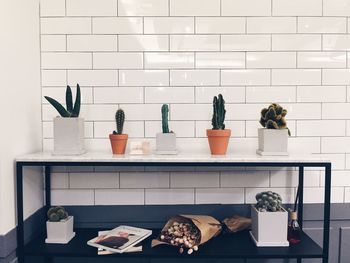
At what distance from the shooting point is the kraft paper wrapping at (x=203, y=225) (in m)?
1.60

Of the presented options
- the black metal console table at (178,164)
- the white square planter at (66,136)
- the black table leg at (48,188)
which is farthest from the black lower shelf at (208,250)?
Answer: the white square planter at (66,136)

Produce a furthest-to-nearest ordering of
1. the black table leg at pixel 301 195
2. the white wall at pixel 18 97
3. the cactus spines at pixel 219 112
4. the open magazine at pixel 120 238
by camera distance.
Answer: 1. the black table leg at pixel 301 195
2. the cactus spines at pixel 219 112
3. the open magazine at pixel 120 238
4. the white wall at pixel 18 97

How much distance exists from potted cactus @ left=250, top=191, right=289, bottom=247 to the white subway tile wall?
10.5 inches

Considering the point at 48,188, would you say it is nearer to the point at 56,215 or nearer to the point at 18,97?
the point at 56,215

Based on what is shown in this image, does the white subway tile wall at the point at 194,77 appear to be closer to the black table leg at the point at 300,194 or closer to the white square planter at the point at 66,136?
the black table leg at the point at 300,194

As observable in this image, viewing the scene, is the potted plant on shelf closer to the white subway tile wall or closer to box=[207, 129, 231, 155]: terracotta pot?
the white subway tile wall

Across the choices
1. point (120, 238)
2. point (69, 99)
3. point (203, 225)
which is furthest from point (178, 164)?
point (69, 99)

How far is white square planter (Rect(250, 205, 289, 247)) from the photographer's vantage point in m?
1.57

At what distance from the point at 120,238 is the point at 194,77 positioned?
0.84 m

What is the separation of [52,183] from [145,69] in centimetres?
73

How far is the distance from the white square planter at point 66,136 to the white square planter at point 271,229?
0.85 metres

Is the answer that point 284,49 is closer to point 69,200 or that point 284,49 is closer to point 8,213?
point 69,200

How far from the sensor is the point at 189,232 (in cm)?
162

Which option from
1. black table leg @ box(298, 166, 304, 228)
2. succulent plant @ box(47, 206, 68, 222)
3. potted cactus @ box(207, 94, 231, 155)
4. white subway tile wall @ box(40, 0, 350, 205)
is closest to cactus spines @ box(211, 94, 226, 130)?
potted cactus @ box(207, 94, 231, 155)
